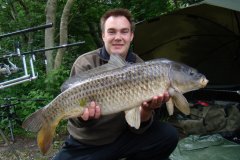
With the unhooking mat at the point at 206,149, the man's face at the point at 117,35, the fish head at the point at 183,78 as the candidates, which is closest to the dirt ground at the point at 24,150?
the unhooking mat at the point at 206,149

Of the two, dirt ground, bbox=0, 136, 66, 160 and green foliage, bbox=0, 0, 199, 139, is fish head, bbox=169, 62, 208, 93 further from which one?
green foliage, bbox=0, 0, 199, 139

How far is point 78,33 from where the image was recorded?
1059 centimetres

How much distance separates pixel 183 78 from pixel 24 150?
3.18 meters

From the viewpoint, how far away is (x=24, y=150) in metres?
5.28

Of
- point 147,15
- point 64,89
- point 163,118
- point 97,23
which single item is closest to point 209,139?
point 163,118

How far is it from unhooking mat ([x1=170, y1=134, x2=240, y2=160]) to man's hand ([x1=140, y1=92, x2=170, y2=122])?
1.38m

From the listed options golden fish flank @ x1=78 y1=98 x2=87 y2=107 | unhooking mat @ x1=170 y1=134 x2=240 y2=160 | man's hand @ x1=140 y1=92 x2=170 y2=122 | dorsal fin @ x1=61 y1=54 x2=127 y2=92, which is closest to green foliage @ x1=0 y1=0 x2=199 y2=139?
unhooking mat @ x1=170 y1=134 x2=240 y2=160

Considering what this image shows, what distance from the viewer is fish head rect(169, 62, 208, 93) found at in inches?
105

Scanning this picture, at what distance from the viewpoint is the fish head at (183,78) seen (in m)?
2.66

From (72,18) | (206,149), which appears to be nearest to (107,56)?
(206,149)

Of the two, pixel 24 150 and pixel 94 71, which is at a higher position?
pixel 94 71

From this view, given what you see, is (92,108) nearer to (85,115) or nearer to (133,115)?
(85,115)

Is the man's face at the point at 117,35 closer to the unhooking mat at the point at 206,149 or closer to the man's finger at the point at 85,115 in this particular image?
the man's finger at the point at 85,115

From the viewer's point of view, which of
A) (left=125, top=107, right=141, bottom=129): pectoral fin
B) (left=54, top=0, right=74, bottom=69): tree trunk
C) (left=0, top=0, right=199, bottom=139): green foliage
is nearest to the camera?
(left=125, top=107, right=141, bottom=129): pectoral fin
